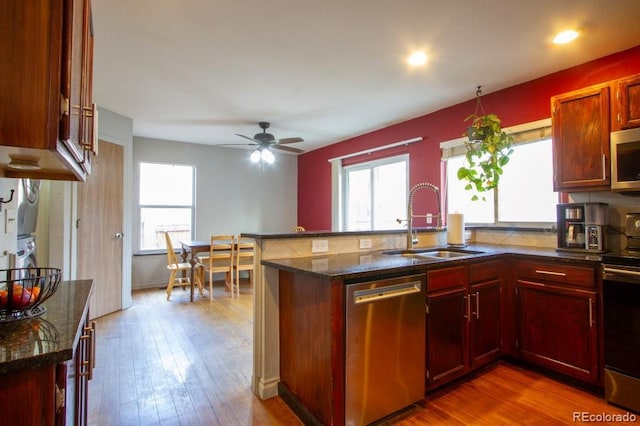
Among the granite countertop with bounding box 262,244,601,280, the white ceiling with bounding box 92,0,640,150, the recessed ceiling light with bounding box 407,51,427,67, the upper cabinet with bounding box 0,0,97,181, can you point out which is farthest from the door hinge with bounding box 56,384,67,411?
the recessed ceiling light with bounding box 407,51,427,67

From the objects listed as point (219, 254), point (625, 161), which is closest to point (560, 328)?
point (625, 161)

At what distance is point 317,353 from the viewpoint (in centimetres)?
174

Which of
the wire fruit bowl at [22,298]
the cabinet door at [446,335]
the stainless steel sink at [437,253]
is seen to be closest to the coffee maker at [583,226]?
the stainless steel sink at [437,253]

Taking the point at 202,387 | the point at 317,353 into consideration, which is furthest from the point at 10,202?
the point at 317,353

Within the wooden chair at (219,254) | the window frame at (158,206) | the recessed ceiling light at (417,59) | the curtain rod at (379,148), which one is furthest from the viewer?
the window frame at (158,206)

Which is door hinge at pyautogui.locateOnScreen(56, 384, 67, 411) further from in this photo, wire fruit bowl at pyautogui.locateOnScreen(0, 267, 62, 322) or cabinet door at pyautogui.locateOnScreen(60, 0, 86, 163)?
cabinet door at pyautogui.locateOnScreen(60, 0, 86, 163)

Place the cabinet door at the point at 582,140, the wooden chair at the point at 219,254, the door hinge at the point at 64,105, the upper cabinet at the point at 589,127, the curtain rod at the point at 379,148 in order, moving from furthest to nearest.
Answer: the wooden chair at the point at 219,254, the curtain rod at the point at 379,148, the cabinet door at the point at 582,140, the upper cabinet at the point at 589,127, the door hinge at the point at 64,105

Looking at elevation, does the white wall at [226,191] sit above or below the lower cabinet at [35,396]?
above

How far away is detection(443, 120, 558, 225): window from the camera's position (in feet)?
10.00

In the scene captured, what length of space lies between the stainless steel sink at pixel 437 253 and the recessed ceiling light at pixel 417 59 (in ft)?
5.24

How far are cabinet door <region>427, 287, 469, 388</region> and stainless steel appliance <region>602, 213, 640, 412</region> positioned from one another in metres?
0.82

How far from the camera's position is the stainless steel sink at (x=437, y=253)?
8.33ft

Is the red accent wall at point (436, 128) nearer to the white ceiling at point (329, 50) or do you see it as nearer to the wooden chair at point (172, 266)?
the white ceiling at point (329, 50)

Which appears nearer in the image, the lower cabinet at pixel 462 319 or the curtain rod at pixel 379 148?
the lower cabinet at pixel 462 319
